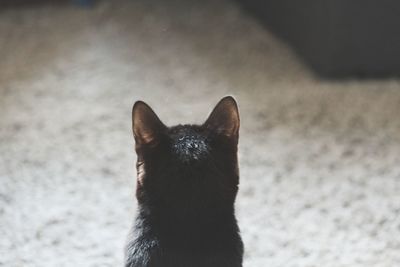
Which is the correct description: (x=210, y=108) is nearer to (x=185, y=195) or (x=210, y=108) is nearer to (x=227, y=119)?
(x=227, y=119)

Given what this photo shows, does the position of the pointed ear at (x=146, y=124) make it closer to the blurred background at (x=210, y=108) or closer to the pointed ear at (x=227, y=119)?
the pointed ear at (x=227, y=119)

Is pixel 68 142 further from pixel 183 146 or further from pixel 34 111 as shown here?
pixel 183 146

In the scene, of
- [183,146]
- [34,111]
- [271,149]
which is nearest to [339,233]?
[271,149]

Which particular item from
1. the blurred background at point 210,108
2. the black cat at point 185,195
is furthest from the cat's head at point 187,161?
the blurred background at point 210,108

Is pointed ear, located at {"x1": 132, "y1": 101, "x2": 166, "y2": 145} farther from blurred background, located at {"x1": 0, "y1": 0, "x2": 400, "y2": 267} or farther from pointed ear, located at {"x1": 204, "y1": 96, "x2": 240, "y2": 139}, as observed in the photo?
blurred background, located at {"x1": 0, "y1": 0, "x2": 400, "y2": 267}

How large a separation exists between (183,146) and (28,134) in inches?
34.9

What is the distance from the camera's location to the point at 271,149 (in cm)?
183

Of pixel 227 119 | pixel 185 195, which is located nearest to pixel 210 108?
pixel 227 119

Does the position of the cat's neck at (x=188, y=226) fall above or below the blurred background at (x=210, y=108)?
below

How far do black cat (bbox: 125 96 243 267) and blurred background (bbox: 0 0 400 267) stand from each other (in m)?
0.33

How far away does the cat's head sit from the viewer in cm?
111

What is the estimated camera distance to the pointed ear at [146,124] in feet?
3.79

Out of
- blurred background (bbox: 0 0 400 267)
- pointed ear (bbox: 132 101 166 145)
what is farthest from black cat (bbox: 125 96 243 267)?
blurred background (bbox: 0 0 400 267)

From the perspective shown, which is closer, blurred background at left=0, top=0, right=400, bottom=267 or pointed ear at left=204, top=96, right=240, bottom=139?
pointed ear at left=204, top=96, right=240, bottom=139
